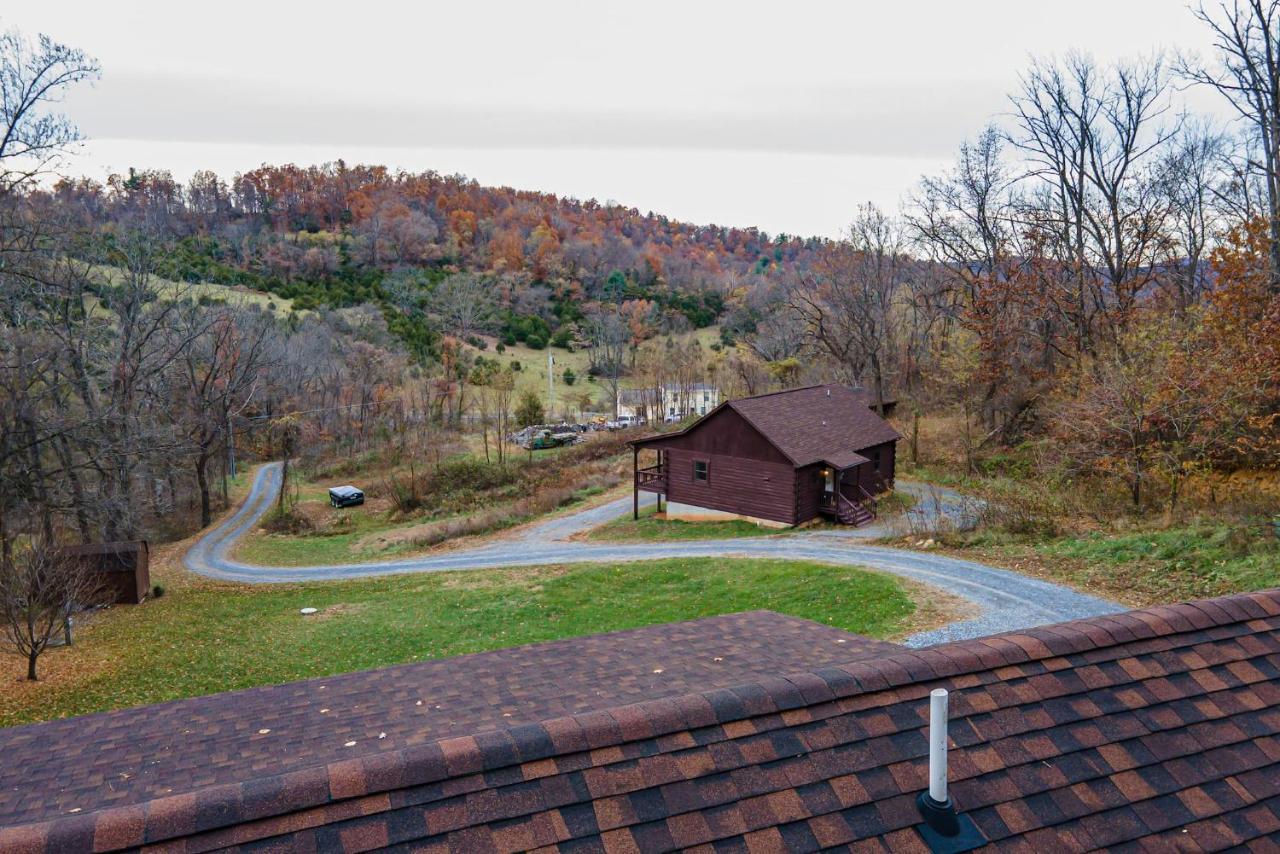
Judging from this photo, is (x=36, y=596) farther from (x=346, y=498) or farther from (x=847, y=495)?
(x=346, y=498)

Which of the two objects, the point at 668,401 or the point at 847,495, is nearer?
the point at 847,495

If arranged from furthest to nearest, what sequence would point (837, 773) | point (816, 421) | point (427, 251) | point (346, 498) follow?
point (427, 251), point (346, 498), point (816, 421), point (837, 773)

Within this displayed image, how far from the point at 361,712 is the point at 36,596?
43.1 ft

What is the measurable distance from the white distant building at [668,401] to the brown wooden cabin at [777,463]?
25.2 metres

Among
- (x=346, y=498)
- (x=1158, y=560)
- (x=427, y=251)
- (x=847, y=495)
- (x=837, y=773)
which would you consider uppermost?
(x=427, y=251)

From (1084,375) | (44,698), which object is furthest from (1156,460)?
(44,698)

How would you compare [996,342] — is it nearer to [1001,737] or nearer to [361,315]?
[1001,737]

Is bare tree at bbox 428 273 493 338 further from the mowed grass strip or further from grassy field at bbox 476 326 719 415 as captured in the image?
the mowed grass strip

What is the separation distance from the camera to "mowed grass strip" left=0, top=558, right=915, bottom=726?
53.4 ft

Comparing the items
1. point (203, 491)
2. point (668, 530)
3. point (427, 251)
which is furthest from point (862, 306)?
point (427, 251)

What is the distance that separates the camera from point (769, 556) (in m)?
Answer: 23.7

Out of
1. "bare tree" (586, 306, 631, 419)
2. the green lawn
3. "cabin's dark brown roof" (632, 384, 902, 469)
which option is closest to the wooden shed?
the green lawn

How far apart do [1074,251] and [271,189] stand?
12596cm

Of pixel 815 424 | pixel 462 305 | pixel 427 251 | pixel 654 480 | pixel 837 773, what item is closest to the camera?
pixel 837 773
